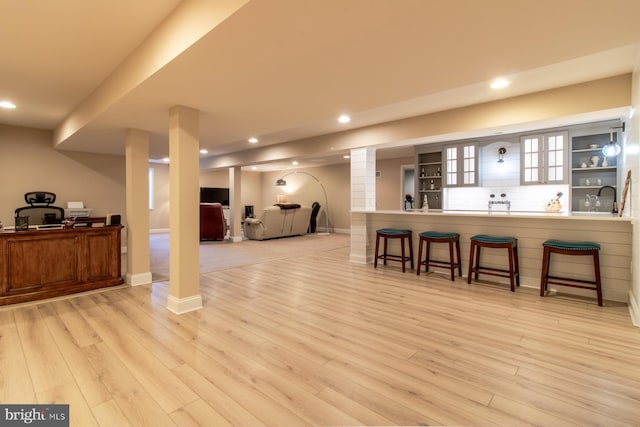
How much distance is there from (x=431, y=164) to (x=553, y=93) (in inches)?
124

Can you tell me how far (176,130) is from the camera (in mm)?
3123

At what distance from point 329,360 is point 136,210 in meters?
3.50

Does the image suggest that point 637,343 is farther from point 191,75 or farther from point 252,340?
point 191,75

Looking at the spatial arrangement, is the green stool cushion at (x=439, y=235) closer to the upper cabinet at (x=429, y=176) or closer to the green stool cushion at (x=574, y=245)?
the green stool cushion at (x=574, y=245)

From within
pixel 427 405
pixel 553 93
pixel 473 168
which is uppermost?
pixel 553 93

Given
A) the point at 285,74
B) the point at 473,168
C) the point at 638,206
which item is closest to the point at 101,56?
the point at 285,74

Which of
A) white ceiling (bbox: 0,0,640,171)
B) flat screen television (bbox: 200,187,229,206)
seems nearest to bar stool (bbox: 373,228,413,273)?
white ceiling (bbox: 0,0,640,171)

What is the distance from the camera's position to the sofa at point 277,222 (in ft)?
28.0

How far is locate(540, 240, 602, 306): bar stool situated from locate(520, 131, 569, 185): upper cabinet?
1.90 metres

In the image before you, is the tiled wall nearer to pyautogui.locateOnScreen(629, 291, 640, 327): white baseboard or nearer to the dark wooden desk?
pyautogui.locateOnScreen(629, 291, 640, 327): white baseboard

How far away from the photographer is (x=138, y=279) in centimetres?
415

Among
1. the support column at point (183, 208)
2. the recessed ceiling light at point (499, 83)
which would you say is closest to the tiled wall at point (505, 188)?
the recessed ceiling light at point (499, 83)

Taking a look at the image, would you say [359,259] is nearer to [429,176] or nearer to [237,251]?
[429,176]

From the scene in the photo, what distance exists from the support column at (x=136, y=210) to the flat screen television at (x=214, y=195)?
6467 mm
